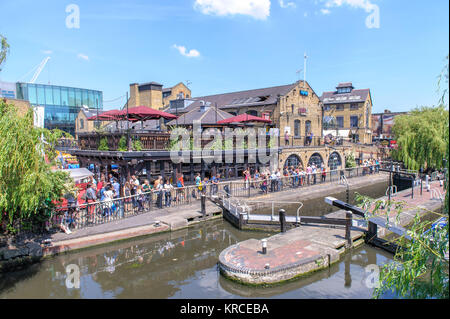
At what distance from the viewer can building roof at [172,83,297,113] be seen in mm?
28062

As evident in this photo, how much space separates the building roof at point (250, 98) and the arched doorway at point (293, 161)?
5200 millimetres

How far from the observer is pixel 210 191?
680 inches

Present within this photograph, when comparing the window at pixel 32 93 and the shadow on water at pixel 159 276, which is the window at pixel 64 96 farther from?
the shadow on water at pixel 159 276

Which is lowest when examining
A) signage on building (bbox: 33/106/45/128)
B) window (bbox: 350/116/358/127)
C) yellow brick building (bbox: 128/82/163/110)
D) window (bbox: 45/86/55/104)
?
signage on building (bbox: 33/106/45/128)

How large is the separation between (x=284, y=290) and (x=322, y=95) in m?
49.5

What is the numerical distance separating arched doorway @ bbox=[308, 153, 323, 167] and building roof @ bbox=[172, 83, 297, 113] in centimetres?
582

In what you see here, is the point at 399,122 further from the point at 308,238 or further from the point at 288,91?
the point at 308,238

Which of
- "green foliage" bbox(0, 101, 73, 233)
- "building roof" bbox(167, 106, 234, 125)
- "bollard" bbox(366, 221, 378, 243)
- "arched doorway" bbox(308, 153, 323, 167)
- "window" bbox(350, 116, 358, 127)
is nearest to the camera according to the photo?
"green foliage" bbox(0, 101, 73, 233)

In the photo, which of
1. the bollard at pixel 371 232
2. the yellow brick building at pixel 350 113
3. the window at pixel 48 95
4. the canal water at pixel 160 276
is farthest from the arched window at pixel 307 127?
the window at pixel 48 95

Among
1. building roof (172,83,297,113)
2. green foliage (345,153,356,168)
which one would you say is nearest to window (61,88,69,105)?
building roof (172,83,297,113)

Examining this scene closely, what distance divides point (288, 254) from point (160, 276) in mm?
3971

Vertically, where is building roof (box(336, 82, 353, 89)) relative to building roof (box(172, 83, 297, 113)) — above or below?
above

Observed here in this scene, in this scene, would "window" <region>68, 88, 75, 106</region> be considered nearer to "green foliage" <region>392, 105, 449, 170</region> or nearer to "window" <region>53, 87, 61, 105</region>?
"window" <region>53, 87, 61, 105</region>
